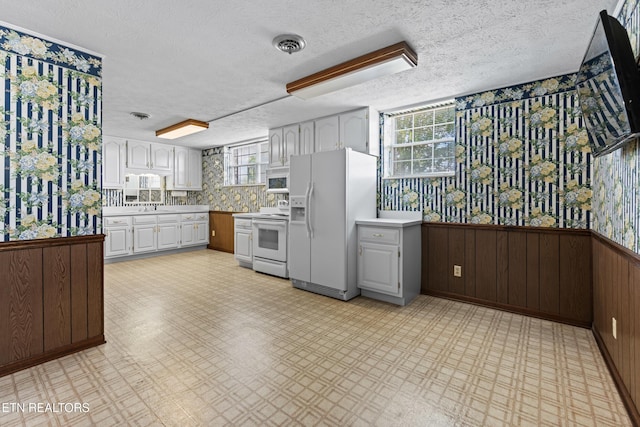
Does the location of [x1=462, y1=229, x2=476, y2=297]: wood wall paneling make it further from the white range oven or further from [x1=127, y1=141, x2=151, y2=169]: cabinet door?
[x1=127, y1=141, x2=151, y2=169]: cabinet door

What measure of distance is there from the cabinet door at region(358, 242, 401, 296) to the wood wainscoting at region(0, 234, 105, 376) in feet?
8.41

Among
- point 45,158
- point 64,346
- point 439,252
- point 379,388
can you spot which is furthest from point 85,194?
point 439,252

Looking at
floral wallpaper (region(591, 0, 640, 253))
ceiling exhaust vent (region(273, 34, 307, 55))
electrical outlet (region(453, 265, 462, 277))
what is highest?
ceiling exhaust vent (region(273, 34, 307, 55))

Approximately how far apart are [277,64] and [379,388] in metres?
2.73

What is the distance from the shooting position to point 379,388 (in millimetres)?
1914

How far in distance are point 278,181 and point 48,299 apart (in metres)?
3.26

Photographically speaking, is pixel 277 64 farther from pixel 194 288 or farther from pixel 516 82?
pixel 194 288

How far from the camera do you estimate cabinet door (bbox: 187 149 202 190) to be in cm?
702

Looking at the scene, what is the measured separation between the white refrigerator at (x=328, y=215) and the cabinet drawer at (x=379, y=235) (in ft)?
0.39

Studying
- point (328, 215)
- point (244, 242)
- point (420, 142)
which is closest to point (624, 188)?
point (420, 142)

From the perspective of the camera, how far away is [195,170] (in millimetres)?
7121

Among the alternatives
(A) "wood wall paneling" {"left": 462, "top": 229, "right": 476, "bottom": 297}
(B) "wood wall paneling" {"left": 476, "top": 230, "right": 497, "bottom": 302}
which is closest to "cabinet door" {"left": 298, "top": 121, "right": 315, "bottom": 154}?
(A) "wood wall paneling" {"left": 462, "top": 229, "right": 476, "bottom": 297}

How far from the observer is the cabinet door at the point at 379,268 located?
A: 335 cm

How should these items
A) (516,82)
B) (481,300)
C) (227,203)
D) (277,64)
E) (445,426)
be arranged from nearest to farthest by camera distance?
(445,426) → (277,64) → (516,82) → (481,300) → (227,203)
